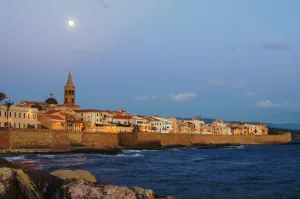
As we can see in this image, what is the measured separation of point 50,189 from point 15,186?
103 cm

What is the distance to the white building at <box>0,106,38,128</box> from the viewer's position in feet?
225

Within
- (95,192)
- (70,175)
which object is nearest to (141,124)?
(70,175)

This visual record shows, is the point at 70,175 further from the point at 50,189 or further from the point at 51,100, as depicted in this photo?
the point at 51,100

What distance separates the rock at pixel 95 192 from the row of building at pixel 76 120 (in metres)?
56.5

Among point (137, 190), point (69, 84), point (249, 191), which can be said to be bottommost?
point (249, 191)

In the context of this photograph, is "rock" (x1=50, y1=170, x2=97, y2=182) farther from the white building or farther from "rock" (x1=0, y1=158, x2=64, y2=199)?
the white building

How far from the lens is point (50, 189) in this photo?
43.6 feet

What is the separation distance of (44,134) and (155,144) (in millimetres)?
31137

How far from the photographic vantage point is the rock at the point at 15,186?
512 inches

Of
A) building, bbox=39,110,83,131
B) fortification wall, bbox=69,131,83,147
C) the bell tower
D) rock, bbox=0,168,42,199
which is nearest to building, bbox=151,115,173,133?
the bell tower

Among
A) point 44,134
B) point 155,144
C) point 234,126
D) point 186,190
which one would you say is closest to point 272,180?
point 186,190

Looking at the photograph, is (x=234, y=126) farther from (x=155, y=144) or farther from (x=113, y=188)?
(x=113, y=188)

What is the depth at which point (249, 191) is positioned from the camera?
2562cm

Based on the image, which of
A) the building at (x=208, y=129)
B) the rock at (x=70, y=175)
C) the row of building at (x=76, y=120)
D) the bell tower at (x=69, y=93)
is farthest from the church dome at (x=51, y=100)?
the rock at (x=70, y=175)
